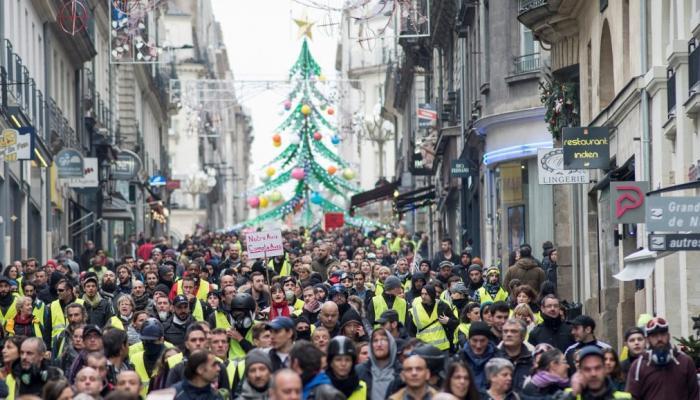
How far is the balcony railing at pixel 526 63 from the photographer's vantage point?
33344 millimetres

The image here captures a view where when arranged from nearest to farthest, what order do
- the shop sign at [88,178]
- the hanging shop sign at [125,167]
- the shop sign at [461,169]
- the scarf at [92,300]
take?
1. the scarf at [92,300]
2. the shop sign at [461,169]
3. the shop sign at [88,178]
4. the hanging shop sign at [125,167]

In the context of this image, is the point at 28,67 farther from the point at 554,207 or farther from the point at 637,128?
the point at 637,128

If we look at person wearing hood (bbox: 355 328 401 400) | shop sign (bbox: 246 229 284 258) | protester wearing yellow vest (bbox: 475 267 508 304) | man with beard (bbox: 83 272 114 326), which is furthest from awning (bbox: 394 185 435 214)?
person wearing hood (bbox: 355 328 401 400)

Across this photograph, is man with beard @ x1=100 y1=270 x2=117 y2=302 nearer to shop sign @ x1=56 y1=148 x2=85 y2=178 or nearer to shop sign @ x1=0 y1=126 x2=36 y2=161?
shop sign @ x1=0 y1=126 x2=36 y2=161

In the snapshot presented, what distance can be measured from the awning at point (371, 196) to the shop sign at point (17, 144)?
27.9 metres

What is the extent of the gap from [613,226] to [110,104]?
3584cm

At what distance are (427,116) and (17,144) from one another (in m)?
22.9

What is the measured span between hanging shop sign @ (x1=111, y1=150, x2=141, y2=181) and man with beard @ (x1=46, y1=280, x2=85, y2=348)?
33297 millimetres

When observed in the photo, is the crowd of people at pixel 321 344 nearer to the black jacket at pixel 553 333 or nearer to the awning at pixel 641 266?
the black jacket at pixel 553 333

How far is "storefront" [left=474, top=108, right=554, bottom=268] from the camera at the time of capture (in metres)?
32.9

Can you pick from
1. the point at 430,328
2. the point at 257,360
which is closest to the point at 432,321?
the point at 430,328

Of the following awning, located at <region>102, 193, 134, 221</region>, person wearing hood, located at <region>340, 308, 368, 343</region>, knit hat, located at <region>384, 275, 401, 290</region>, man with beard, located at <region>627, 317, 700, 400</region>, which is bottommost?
man with beard, located at <region>627, 317, 700, 400</region>

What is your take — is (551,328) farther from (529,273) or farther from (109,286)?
(109,286)

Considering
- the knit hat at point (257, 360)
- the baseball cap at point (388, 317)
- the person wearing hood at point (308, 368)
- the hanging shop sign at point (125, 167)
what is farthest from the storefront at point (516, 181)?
the person wearing hood at point (308, 368)
